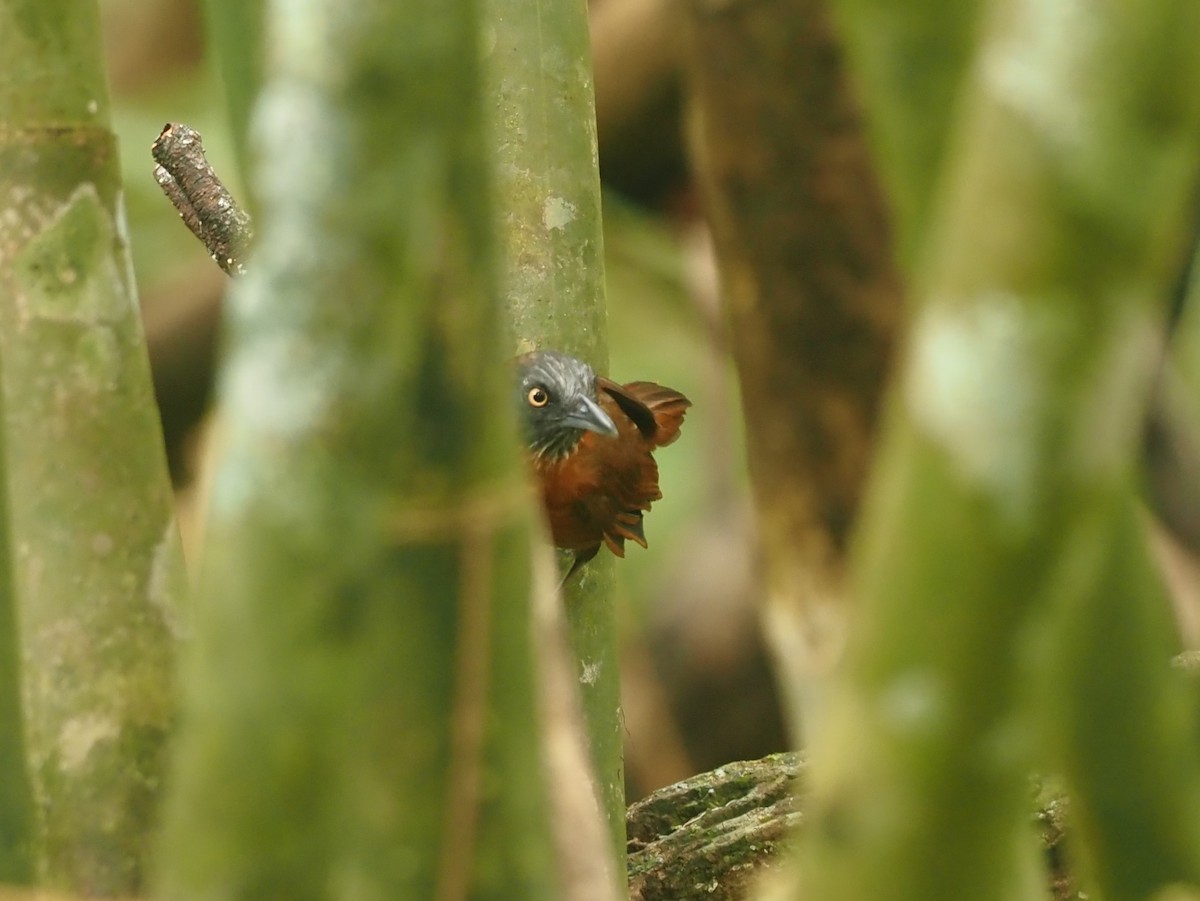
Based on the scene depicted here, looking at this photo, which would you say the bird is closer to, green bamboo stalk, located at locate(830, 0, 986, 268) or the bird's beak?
the bird's beak

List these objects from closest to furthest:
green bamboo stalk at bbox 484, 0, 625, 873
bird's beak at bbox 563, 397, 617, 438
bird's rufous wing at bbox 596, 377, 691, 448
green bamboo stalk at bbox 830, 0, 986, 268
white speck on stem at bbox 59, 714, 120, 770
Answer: green bamboo stalk at bbox 830, 0, 986, 268
white speck on stem at bbox 59, 714, 120, 770
green bamboo stalk at bbox 484, 0, 625, 873
bird's beak at bbox 563, 397, 617, 438
bird's rufous wing at bbox 596, 377, 691, 448

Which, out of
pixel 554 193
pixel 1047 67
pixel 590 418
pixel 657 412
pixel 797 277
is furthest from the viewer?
pixel 657 412

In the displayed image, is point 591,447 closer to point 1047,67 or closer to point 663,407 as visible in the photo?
point 663,407

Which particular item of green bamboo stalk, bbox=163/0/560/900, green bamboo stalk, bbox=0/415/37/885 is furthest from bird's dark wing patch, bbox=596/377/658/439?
green bamboo stalk, bbox=163/0/560/900

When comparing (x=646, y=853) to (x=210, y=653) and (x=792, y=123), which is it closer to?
(x=792, y=123)

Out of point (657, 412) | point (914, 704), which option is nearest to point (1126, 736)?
point (914, 704)

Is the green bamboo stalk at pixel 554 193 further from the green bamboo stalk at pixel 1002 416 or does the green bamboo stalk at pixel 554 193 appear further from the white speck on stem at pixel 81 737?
the green bamboo stalk at pixel 1002 416
